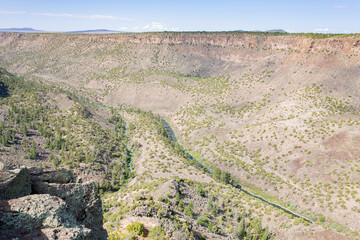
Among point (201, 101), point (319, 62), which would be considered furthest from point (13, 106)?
point (319, 62)

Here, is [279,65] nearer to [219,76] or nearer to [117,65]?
[219,76]

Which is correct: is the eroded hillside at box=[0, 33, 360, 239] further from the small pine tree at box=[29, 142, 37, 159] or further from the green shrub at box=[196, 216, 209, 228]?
the small pine tree at box=[29, 142, 37, 159]

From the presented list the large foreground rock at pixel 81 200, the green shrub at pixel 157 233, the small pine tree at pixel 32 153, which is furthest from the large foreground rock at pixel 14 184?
the small pine tree at pixel 32 153

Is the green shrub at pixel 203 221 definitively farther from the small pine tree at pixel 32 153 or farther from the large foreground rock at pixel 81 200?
the small pine tree at pixel 32 153

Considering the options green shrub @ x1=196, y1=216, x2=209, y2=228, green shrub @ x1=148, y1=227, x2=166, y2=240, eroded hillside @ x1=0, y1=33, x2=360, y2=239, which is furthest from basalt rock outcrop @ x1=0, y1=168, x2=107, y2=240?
green shrub @ x1=196, y1=216, x2=209, y2=228

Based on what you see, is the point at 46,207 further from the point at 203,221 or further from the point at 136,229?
the point at 203,221

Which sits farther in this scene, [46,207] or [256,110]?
[256,110]

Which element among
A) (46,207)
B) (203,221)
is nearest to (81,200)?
(46,207)
